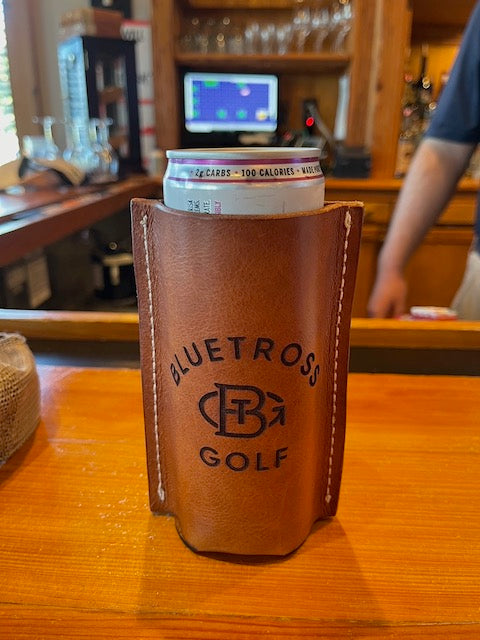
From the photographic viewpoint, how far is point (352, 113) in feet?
7.66

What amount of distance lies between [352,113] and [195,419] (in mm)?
2261

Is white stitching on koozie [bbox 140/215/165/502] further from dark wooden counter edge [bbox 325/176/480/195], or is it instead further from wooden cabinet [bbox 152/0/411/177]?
wooden cabinet [bbox 152/0/411/177]

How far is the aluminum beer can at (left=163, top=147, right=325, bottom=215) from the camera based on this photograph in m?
0.31

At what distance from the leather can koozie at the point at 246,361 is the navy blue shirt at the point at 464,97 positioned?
1015 millimetres

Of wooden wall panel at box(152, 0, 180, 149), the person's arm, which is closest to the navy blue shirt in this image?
the person's arm

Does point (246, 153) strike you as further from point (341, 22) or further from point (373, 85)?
point (341, 22)

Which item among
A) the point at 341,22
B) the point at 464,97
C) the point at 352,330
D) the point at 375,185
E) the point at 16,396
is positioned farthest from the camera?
the point at 341,22

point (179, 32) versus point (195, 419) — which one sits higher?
point (179, 32)

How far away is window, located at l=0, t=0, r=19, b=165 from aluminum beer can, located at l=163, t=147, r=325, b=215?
238cm

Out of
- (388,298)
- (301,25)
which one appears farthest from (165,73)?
(388,298)

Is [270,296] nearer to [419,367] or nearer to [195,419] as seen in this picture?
[195,419]

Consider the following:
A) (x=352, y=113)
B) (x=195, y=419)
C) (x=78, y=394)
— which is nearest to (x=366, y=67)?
(x=352, y=113)

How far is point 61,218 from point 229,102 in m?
1.46

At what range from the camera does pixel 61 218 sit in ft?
4.13
